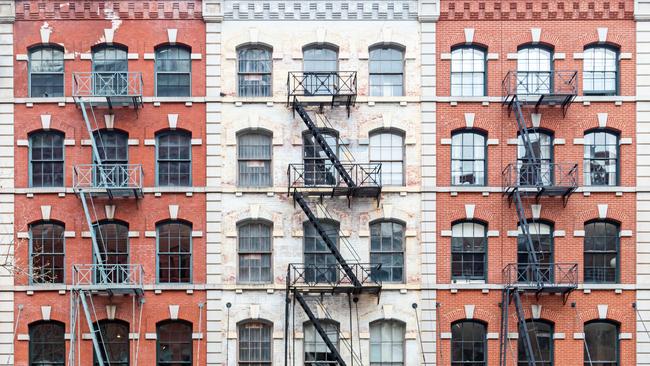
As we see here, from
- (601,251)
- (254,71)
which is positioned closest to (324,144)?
(254,71)

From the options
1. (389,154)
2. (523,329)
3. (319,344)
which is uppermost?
(389,154)

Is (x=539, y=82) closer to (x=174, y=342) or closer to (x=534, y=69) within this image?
(x=534, y=69)

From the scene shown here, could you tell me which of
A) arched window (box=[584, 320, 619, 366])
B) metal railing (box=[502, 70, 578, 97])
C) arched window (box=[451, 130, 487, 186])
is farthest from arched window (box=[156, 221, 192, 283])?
arched window (box=[584, 320, 619, 366])

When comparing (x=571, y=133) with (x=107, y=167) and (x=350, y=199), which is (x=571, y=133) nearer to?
(x=350, y=199)

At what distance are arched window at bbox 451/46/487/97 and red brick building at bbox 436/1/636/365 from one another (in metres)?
0.03

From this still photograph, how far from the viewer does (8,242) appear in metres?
27.6

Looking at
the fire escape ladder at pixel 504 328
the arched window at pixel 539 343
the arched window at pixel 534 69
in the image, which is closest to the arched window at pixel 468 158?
the arched window at pixel 534 69

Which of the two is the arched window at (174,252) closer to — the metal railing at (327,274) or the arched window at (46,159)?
the metal railing at (327,274)

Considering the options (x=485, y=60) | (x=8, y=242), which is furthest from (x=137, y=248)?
(x=485, y=60)

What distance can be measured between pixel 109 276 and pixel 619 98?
18.1m

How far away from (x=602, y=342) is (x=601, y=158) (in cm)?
617

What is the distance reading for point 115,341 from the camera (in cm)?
2764

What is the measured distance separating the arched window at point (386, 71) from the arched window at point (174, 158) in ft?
21.6

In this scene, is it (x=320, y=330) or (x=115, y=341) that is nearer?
(x=320, y=330)
